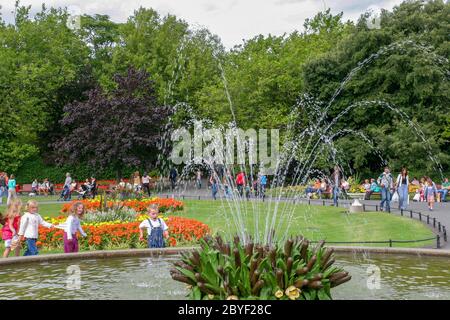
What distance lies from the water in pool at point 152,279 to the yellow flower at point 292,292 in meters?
1.72

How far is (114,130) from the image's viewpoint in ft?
105

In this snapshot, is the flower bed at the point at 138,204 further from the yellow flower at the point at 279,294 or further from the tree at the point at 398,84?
the tree at the point at 398,84

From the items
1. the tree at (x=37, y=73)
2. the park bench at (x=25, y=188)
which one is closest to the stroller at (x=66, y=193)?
the tree at (x=37, y=73)

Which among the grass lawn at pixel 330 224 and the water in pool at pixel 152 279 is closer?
the water in pool at pixel 152 279

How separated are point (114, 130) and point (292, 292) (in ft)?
84.6

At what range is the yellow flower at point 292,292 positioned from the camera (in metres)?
7.26

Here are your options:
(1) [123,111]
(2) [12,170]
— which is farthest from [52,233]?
(2) [12,170]

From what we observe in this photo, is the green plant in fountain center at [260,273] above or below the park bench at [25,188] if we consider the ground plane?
below

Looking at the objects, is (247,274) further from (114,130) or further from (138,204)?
(114,130)

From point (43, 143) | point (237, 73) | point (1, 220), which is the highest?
point (237, 73)

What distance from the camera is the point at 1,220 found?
1317cm

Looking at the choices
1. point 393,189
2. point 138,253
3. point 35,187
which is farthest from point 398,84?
point 138,253
